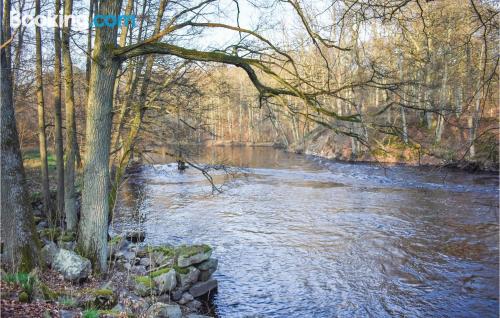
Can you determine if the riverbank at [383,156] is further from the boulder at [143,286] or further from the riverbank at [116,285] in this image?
the boulder at [143,286]

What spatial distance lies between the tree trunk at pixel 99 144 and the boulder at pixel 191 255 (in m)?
1.78

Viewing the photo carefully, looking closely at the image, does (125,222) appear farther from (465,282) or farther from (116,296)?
(465,282)

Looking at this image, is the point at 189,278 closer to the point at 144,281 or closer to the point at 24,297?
the point at 144,281

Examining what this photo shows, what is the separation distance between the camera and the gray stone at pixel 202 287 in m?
8.69

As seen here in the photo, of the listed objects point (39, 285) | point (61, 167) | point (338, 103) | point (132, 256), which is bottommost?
point (132, 256)

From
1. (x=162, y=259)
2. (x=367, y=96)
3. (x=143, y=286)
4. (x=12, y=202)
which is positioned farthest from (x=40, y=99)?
(x=367, y=96)

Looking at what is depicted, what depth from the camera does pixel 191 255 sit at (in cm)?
916

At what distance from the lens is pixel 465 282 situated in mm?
9312

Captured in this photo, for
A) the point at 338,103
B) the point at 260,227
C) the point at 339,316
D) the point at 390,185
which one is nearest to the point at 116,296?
the point at 339,316

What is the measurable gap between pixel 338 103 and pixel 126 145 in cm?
3030

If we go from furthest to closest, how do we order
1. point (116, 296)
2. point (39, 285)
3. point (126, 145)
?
1. point (126, 145)
2. point (116, 296)
3. point (39, 285)

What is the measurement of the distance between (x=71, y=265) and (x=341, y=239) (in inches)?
318

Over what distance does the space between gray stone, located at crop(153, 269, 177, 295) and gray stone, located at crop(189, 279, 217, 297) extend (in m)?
0.50

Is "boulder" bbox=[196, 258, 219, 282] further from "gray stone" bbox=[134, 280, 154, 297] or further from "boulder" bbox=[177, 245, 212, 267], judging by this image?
"gray stone" bbox=[134, 280, 154, 297]
